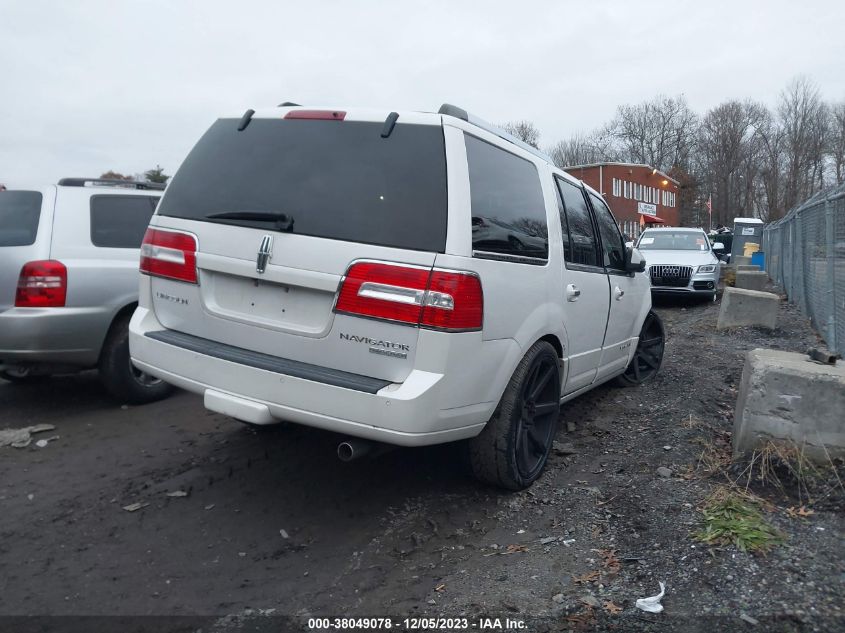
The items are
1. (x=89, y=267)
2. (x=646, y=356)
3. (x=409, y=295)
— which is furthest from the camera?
(x=646, y=356)

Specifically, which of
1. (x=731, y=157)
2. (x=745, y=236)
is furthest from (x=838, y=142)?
(x=745, y=236)

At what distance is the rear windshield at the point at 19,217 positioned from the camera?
16.4ft

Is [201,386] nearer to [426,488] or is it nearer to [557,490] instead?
[426,488]

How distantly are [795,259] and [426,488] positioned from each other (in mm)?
10575

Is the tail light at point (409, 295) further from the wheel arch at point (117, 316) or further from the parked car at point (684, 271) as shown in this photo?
the parked car at point (684, 271)

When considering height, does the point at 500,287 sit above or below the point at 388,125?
below

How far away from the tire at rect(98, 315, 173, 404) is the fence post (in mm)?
6622

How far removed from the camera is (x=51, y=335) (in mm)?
4852

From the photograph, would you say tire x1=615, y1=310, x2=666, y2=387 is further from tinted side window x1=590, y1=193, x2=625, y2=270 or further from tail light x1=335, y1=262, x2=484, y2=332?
tail light x1=335, y1=262, x2=484, y2=332

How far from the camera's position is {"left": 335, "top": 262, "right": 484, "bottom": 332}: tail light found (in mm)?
2906

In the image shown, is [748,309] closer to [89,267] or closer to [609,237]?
[609,237]

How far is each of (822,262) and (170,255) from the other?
305 inches

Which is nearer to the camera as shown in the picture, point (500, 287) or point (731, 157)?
point (500, 287)

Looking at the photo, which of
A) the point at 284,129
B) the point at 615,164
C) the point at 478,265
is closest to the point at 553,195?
the point at 478,265
